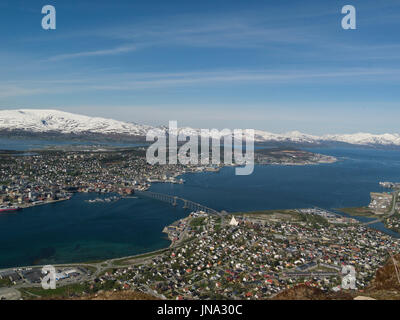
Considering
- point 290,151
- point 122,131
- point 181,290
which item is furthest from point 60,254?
point 122,131

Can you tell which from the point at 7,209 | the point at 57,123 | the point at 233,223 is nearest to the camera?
the point at 233,223

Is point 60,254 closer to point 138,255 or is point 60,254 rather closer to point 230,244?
point 138,255

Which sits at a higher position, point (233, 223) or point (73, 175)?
point (73, 175)

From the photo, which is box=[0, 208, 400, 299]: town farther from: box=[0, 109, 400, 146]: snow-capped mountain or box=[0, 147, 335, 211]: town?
box=[0, 109, 400, 146]: snow-capped mountain

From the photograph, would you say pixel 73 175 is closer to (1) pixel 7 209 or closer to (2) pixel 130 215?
(1) pixel 7 209

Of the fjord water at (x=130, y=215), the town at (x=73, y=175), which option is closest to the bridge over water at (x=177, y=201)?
the fjord water at (x=130, y=215)

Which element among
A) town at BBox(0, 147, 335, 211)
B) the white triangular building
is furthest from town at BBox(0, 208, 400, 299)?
town at BBox(0, 147, 335, 211)

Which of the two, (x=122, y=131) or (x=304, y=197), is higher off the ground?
(x=122, y=131)

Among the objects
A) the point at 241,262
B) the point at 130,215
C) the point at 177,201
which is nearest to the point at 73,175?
the point at 177,201
